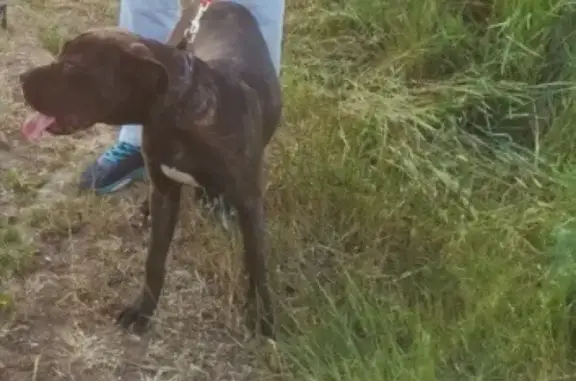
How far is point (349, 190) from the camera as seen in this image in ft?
9.75

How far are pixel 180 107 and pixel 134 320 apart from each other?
2.19ft

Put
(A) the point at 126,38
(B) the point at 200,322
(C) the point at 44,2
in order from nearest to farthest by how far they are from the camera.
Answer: (A) the point at 126,38, (B) the point at 200,322, (C) the point at 44,2

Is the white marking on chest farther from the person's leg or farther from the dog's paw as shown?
the person's leg

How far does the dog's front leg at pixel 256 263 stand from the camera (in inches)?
97.0

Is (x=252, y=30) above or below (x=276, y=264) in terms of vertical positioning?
above

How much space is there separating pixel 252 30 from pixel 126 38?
0.62m

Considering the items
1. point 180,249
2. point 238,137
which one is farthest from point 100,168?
point 238,137

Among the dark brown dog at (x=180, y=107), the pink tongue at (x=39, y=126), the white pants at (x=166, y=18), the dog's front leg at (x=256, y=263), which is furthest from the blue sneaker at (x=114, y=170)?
the pink tongue at (x=39, y=126)

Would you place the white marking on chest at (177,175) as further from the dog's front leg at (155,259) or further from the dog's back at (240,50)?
the dog's back at (240,50)

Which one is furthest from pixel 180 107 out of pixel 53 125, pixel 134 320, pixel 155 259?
pixel 134 320

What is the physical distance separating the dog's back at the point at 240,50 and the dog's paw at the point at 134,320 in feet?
1.76

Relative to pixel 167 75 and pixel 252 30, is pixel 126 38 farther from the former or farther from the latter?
pixel 252 30

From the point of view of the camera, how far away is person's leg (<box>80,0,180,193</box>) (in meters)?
3.02

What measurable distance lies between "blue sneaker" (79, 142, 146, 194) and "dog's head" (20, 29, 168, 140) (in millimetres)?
969
